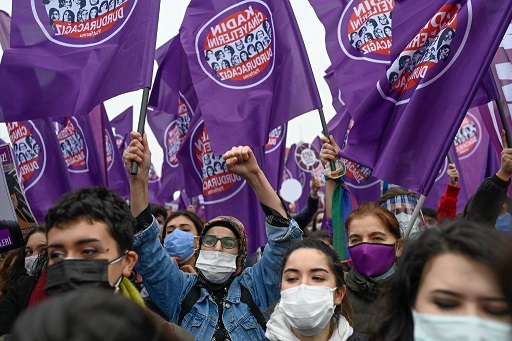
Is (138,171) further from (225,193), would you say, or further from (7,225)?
(225,193)

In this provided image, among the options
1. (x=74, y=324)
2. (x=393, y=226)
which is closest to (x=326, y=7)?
(x=393, y=226)

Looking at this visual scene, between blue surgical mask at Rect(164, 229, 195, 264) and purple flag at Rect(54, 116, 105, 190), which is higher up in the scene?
purple flag at Rect(54, 116, 105, 190)

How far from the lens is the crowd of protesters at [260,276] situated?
6.75 ft

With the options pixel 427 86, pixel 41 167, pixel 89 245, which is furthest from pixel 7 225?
pixel 427 86

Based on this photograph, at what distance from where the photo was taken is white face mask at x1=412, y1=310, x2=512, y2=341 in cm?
205

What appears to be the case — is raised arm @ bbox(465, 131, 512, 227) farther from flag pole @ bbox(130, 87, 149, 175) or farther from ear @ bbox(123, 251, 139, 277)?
ear @ bbox(123, 251, 139, 277)

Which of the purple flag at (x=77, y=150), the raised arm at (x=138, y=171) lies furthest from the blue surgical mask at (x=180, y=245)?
the purple flag at (x=77, y=150)

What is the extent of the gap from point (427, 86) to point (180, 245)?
7.35ft

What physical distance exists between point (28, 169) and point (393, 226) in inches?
155

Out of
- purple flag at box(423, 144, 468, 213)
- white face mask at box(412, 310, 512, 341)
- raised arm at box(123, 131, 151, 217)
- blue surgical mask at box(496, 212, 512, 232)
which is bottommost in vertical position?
purple flag at box(423, 144, 468, 213)

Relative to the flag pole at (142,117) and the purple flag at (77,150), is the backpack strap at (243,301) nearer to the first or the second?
the flag pole at (142,117)

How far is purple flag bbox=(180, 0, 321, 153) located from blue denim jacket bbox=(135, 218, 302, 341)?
4.96 feet

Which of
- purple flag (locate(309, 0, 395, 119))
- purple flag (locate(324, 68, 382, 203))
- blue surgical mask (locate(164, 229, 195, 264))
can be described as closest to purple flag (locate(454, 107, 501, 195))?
purple flag (locate(324, 68, 382, 203))

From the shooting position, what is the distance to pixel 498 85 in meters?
4.85
